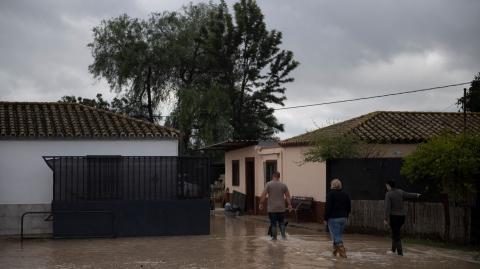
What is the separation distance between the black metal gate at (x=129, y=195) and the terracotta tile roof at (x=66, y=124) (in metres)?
1.46

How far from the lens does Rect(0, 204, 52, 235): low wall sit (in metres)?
20.0

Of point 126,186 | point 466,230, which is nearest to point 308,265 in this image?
point 466,230

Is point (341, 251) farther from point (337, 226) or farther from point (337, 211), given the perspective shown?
point (337, 211)

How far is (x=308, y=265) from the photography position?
13.4 metres

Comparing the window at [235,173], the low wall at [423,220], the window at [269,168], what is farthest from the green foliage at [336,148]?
the window at [235,173]

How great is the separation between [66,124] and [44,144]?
140 cm

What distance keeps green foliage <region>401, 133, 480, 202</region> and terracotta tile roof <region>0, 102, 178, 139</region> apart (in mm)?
8528

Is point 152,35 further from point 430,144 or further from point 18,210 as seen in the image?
point 430,144

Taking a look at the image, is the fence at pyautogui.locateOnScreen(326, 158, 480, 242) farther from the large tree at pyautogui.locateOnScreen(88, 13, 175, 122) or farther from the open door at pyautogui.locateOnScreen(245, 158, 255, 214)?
the large tree at pyautogui.locateOnScreen(88, 13, 175, 122)

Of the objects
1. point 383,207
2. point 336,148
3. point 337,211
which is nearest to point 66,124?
point 336,148

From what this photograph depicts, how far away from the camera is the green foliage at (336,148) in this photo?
73.0 feet

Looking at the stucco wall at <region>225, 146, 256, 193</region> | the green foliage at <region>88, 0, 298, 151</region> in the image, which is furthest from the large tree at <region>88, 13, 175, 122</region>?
the stucco wall at <region>225, 146, 256, 193</region>

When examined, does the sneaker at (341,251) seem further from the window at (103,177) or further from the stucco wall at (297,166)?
the stucco wall at (297,166)

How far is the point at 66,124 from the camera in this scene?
22.0m
